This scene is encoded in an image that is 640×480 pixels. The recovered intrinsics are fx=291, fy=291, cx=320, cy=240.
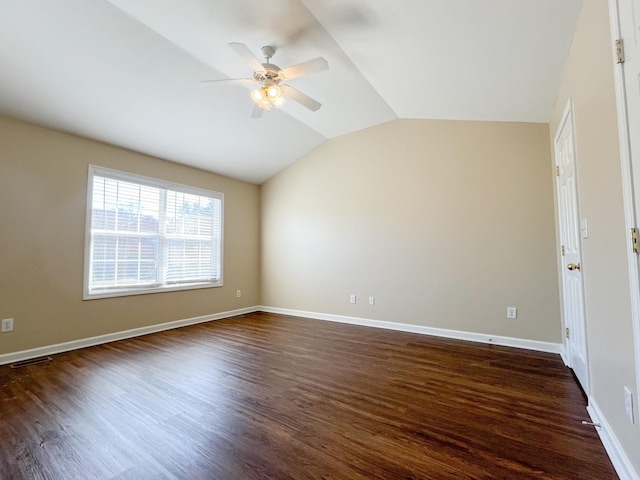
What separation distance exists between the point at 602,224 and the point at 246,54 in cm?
248

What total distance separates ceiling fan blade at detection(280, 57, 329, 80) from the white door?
183 centimetres

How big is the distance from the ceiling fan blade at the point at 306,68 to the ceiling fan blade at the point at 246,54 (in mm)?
191

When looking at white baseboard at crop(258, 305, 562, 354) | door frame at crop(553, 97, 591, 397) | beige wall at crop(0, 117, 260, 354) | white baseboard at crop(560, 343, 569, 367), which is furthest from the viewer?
white baseboard at crop(258, 305, 562, 354)

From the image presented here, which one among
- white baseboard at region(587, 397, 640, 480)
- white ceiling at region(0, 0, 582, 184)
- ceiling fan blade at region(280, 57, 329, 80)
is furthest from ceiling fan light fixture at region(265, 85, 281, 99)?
white baseboard at region(587, 397, 640, 480)

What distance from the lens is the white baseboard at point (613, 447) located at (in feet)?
4.16

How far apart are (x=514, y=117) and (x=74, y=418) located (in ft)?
15.3

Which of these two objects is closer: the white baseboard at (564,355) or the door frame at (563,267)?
the door frame at (563,267)

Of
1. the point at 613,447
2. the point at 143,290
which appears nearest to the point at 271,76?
the point at 613,447

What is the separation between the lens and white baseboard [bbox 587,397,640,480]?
4.16 feet

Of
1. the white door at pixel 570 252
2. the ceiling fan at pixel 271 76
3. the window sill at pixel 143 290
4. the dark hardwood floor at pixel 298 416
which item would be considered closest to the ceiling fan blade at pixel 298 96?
the ceiling fan at pixel 271 76

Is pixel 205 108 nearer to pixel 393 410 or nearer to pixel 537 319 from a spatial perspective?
pixel 393 410

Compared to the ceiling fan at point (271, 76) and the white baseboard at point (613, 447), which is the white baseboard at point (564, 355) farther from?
the ceiling fan at point (271, 76)

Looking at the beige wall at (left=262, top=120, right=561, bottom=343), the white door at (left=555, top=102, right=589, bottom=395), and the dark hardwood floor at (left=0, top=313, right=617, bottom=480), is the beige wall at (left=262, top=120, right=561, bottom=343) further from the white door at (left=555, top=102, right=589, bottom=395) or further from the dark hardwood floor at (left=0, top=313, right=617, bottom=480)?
the dark hardwood floor at (left=0, top=313, right=617, bottom=480)

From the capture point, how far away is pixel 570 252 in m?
2.46
